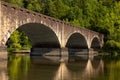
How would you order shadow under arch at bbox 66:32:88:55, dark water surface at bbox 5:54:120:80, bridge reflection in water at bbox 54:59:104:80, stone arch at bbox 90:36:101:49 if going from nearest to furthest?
bridge reflection in water at bbox 54:59:104:80
dark water surface at bbox 5:54:120:80
shadow under arch at bbox 66:32:88:55
stone arch at bbox 90:36:101:49

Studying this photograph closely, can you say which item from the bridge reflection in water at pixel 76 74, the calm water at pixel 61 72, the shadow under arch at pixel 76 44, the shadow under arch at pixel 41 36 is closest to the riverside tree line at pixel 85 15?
the shadow under arch at pixel 76 44

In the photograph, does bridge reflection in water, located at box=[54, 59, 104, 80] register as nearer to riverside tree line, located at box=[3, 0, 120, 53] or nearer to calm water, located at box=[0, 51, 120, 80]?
calm water, located at box=[0, 51, 120, 80]

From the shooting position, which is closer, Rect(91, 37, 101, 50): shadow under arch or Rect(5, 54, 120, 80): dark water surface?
Rect(5, 54, 120, 80): dark water surface

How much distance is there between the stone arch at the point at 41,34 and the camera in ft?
221

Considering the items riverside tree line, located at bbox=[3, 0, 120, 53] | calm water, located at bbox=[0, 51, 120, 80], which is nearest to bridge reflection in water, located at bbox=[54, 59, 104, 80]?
calm water, located at bbox=[0, 51, 120, 80]

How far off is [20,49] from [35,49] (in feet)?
105

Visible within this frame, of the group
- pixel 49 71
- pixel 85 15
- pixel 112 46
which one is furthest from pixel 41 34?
pixel 85 15

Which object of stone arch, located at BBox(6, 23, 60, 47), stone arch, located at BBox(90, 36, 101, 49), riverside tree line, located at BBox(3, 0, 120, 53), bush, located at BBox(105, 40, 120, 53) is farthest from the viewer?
riverside tree line, located at BBox(3, 0, 120, 53)

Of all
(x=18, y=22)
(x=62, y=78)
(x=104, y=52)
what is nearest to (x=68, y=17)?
(x=104, y=52)

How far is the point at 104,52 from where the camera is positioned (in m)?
Result: 109

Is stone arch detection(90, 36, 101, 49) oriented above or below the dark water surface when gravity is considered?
above

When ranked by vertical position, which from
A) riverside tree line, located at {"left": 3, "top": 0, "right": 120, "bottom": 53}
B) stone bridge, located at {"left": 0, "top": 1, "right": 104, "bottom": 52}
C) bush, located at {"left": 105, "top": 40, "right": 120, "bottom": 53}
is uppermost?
riverside tree line, located at {"left": 3, "top": 0, "right": 120, "bottom": 53}

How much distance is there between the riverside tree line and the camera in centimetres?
10964

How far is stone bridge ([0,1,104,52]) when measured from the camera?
50.3 metres
